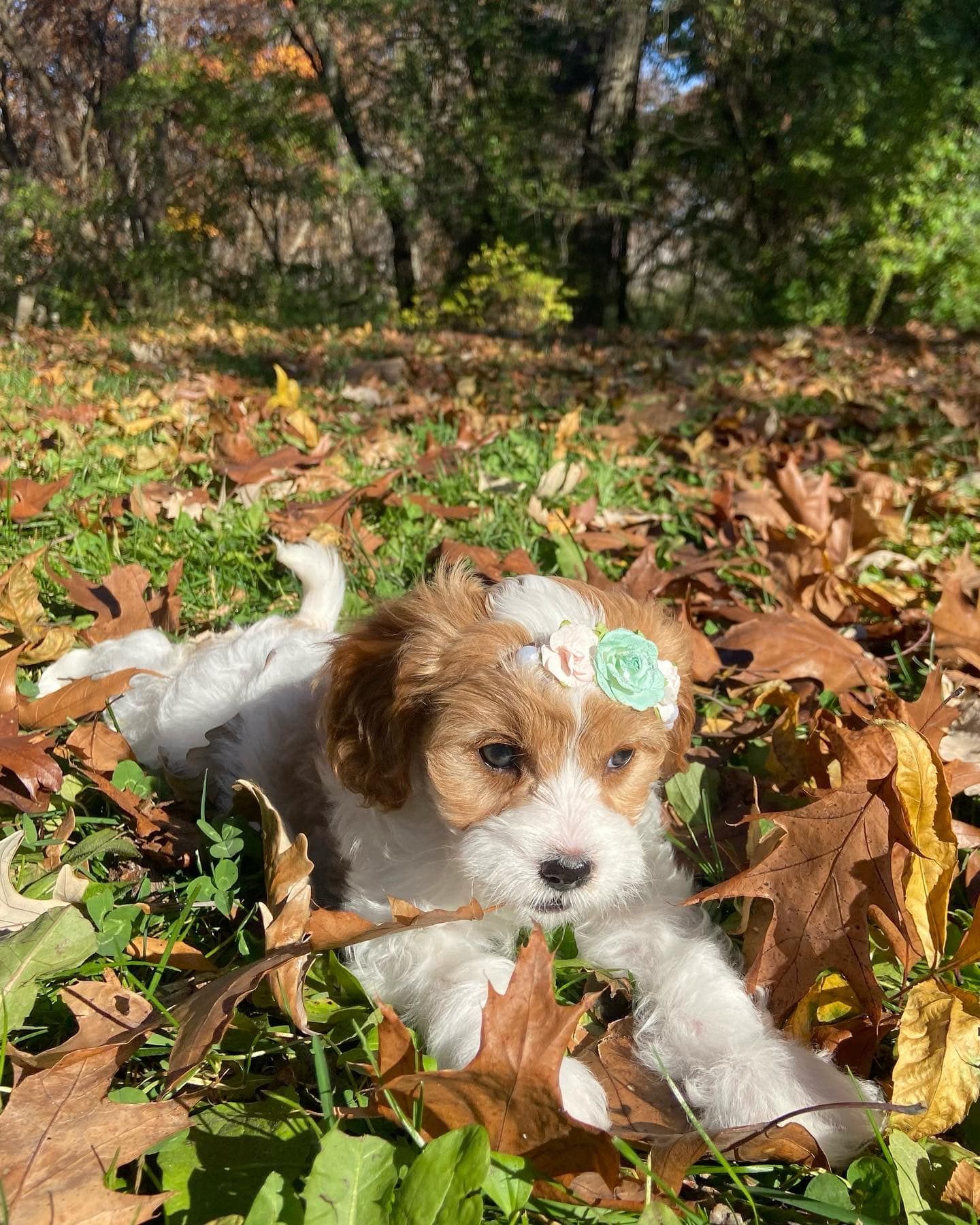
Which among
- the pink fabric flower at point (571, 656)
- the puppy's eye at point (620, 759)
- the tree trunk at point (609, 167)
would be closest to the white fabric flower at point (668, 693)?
the puppy's eye at point (620, 759)

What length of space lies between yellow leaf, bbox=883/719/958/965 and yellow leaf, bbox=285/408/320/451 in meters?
5.01

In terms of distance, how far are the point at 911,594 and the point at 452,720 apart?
8.85 feet

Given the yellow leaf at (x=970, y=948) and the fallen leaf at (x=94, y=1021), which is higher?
the yellow leaf at (x=970, y=948)

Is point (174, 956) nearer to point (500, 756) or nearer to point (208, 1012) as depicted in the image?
point (208, 1012)

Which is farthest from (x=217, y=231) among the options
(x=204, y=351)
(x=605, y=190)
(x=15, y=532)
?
(x=15, y=532)

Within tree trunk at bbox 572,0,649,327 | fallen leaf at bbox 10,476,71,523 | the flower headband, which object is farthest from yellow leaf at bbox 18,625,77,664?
tree trunk at bbox 572,0,649,327

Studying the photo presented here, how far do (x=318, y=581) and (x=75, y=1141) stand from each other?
2.38m

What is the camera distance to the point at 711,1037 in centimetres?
204

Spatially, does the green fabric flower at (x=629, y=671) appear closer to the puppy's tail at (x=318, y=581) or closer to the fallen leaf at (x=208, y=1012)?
the fallen leaf at (x=208, y=1012)

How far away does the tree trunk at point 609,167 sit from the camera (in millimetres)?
17734

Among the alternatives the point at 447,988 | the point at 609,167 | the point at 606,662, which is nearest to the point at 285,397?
the point at 606,662

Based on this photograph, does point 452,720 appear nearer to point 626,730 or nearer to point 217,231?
point 626,730

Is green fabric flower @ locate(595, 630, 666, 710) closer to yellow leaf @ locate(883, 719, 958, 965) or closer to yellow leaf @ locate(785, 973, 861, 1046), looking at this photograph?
yellow leaf @ locate(883, 719, 958, 965)

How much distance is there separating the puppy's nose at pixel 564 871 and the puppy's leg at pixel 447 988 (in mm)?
250
